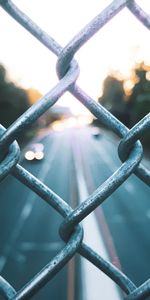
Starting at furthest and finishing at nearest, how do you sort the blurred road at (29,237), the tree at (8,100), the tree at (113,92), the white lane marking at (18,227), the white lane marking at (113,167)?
the tree at (113,92), the tree at (8,100), the white lane marking at (113,167), the white lane marking at (18,227), the blurred road at (29,237)

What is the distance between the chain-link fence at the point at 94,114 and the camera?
36.9 inches

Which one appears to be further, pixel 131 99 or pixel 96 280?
pixel 131 99

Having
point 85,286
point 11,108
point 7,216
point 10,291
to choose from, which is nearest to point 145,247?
point 85,286

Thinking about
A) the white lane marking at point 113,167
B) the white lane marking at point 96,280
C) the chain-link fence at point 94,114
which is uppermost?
the chain-link fence at point 94,114

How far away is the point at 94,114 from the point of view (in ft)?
3.41

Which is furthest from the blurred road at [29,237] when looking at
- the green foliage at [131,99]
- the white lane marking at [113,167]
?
the green foliage at [131,99]

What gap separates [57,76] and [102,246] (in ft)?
47.8

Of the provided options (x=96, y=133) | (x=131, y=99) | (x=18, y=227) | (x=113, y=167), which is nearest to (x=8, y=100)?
(x=113, y=167)

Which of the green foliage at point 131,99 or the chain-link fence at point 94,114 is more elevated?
the chain-link fence at point 94,114

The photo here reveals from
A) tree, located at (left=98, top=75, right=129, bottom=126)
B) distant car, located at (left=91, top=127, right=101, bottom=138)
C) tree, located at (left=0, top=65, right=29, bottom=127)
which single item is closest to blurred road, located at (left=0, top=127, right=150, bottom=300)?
tree, located at (left=0, top=65, right=29, bottom=127)

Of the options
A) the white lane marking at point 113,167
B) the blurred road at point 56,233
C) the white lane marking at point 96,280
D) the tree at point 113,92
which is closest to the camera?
the white lane marking at point 96,280

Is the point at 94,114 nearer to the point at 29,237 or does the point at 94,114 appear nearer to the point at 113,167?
the point at 29,237

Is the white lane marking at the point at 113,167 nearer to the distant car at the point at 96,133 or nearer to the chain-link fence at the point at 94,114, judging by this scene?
the chain-link fence at the point at 94,114

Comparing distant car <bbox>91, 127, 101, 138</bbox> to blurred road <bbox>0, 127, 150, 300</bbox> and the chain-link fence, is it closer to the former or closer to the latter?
blurred road <bbox>0, 127, 150, 300</bbox>
